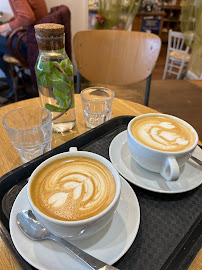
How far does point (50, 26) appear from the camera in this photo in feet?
1.85

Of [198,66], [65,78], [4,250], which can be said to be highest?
[65,78]

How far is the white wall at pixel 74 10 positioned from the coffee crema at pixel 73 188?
2.33 m

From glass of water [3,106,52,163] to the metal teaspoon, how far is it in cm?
23

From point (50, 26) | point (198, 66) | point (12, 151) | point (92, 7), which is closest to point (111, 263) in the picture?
point (12, 151)

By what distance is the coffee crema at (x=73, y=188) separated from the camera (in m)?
0.35

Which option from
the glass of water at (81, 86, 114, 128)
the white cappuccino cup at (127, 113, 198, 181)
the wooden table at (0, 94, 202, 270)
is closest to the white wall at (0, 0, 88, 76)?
the wooden table at (0, 94, 202, 270)

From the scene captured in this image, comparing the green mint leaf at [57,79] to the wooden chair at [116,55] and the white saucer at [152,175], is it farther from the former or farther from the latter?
the wooden chair at [116,55]

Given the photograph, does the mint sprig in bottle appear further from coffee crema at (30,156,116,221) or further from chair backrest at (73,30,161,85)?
chair backrest at (73,30,161,85)

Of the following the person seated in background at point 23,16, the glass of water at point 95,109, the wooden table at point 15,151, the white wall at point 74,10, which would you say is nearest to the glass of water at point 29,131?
the wooden table at point 15,151

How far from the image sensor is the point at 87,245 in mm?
363

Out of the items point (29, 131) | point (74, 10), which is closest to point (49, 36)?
point (29, 131)

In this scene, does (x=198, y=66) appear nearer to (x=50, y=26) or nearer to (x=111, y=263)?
(x=50, y=26)

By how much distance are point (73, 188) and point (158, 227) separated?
0.60ft

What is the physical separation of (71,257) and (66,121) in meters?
0.46
